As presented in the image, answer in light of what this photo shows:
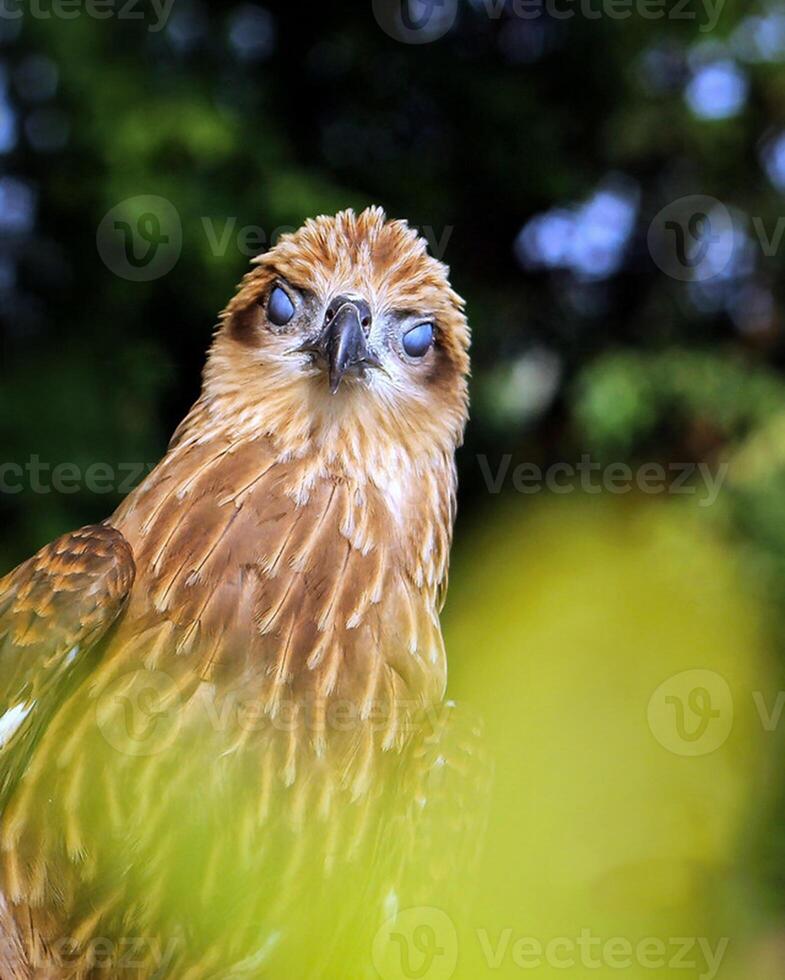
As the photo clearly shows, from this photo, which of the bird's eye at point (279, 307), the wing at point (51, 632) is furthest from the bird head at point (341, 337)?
the wing at point (51, 632)

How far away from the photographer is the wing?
236 cm

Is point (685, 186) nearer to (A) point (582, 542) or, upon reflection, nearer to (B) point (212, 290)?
(B) point (212, 290)

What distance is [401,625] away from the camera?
260 cm

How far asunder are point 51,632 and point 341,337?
2.79 feet

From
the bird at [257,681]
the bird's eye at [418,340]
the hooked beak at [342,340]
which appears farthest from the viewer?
the bird's eye at [418,340]

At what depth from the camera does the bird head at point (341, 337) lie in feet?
8.83

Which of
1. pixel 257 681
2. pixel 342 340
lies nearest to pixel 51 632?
pixel 257 681

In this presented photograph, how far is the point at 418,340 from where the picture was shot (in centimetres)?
289

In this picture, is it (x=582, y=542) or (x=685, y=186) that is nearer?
(x=582, y=542)

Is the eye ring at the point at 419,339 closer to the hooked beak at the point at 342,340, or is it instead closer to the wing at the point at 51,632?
the hooked beak at the point at 342,340

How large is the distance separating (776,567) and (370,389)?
268 centimetres

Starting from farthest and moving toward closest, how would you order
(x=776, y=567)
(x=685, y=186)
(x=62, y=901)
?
(x=685, y=186), (x=776, y=567), (x=62, y=901)

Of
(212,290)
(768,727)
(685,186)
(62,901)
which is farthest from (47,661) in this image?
(685,186)

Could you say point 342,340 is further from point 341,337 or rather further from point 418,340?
point 418,340
